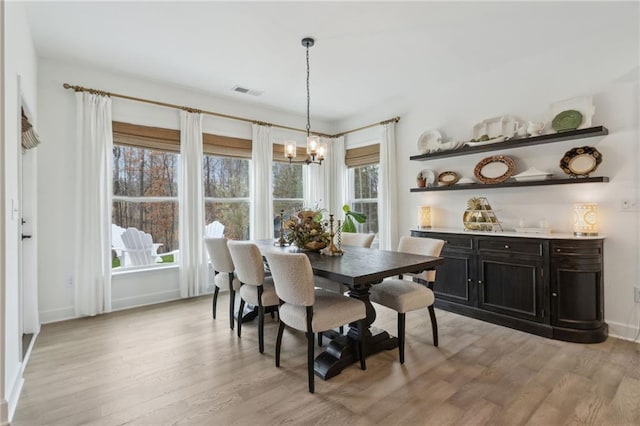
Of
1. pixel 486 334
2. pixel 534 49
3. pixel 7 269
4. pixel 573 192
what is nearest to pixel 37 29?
pixel 7 269

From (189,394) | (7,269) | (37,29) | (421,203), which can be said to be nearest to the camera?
(7,269)

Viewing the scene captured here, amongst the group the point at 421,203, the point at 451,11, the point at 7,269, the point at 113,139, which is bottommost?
the point at 7,269

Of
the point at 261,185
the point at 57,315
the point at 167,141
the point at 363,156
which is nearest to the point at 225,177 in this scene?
the point at 261,185

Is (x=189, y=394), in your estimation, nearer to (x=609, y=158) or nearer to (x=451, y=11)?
(x=451, y=11)

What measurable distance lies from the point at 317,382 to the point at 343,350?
316 mm

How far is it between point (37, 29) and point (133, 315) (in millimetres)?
2973

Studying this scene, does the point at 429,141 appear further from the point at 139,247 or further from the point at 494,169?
the point at 139,247

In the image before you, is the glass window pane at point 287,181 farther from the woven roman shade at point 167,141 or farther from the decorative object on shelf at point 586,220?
the decorative object on shelf at point 586,220

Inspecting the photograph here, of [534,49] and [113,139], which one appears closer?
[534,49]

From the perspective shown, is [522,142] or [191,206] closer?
[522,142]

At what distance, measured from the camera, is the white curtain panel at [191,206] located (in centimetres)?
438

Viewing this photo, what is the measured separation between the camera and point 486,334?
317cm

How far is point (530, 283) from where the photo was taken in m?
3.21

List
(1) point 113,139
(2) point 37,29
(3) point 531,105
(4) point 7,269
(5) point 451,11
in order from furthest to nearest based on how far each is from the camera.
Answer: (1) point 113,139 < (3) point 531,105 < (2) point 37,29 < (5) point 451,11 < (4) point 7,269
